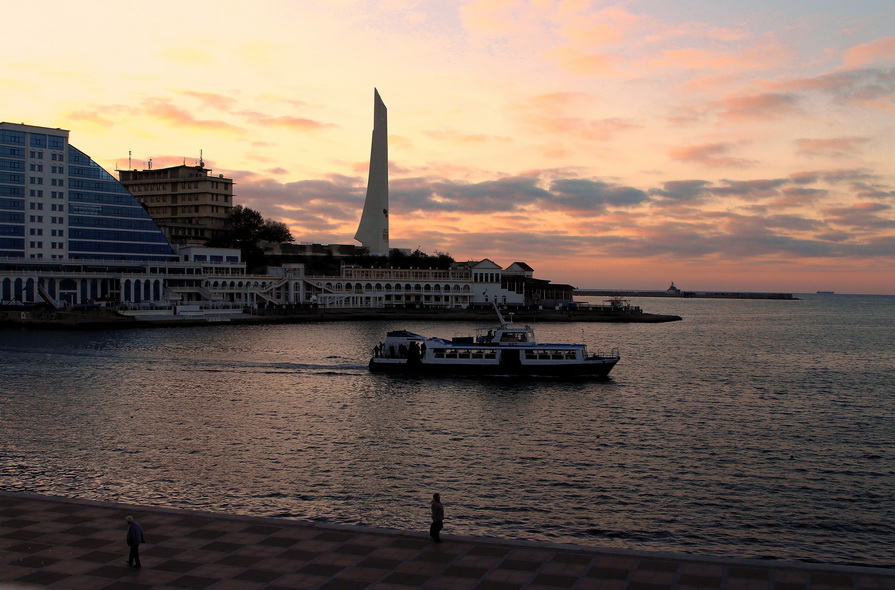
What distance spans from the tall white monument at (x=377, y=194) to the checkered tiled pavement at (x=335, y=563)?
161377 millimetres

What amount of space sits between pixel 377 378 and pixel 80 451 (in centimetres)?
3191

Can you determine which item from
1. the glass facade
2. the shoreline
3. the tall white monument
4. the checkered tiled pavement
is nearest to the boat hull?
the checkered tiled pavement

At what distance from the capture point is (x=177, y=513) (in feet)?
78.2

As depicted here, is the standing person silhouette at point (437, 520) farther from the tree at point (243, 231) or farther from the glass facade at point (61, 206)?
the tree at point (243, 231)

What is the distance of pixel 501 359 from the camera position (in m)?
68.5

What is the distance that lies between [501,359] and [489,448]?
93.4 ft

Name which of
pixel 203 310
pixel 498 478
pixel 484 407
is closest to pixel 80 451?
pixel 498 478

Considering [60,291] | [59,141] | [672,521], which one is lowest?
[672,521]

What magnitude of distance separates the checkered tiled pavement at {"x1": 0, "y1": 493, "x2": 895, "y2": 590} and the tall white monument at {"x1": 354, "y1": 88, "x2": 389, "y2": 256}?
529 feet

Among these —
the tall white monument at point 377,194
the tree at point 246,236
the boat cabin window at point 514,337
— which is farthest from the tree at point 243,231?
the boat cabin window at point 514,337

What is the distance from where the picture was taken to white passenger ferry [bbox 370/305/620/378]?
2682 inches

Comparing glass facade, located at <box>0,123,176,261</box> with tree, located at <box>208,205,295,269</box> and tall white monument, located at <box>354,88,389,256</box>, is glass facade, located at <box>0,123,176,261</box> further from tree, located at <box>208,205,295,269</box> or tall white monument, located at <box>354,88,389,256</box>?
tall white monument, located at <box>354,88,389,256</box>

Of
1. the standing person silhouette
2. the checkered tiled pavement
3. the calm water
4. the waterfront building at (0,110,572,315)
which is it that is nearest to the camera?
the checkered tiled pavement

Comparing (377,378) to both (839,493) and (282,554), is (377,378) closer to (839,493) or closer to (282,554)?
(839,493)
